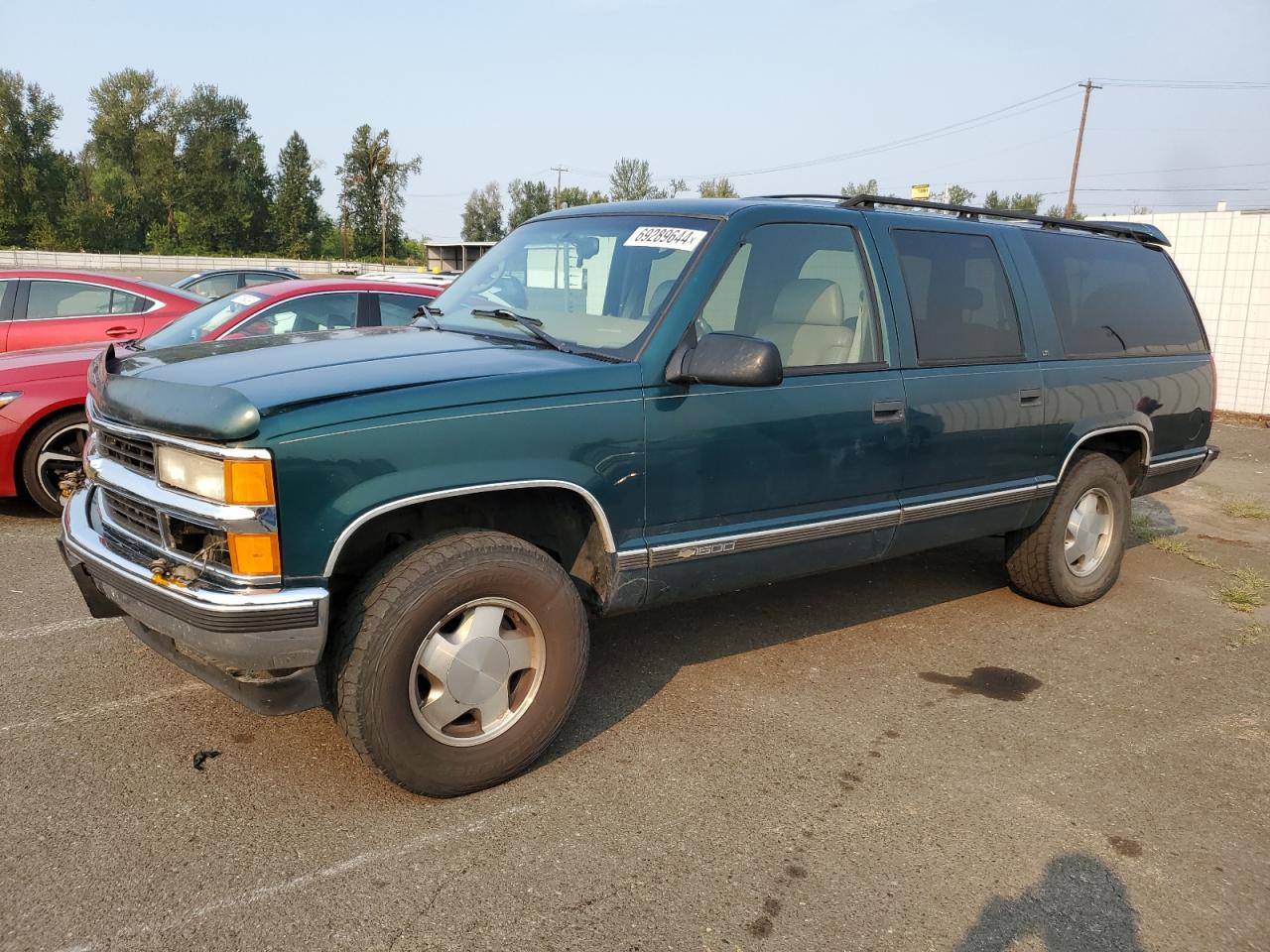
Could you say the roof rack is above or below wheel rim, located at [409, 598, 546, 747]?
above

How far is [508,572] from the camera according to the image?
118 inches

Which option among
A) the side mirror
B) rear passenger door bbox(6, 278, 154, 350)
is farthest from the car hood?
rear passenger door bbox(6, 278, 154, 350)

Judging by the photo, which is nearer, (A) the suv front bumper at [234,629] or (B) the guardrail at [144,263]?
(A) the suv front bumper at [234,629]

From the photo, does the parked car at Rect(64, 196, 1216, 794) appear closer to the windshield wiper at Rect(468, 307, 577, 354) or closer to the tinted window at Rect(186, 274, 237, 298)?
the windshield wiper at Rect(468, 307, 577, 354)

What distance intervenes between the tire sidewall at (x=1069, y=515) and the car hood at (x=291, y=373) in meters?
2.92

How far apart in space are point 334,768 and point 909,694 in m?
2.30

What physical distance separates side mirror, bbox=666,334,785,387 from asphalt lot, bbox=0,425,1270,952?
132 centimetres

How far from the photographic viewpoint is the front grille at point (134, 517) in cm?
298

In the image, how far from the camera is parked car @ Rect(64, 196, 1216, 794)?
275cm

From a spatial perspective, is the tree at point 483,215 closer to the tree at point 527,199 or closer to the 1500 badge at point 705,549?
the tree at point 527,199

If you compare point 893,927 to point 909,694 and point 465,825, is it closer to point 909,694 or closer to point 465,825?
point 465,825

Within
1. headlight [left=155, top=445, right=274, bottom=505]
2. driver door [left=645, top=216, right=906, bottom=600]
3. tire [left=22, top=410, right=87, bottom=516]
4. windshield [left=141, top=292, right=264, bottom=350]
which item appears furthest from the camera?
windshield [left=141, top=292, right=264, bottom=350]

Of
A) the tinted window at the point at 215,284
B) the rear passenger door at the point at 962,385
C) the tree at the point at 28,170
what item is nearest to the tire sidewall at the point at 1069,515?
the rear passenger door at the point at 962,385

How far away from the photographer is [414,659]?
2.91m
